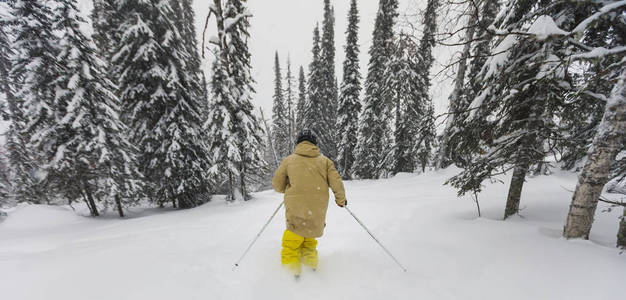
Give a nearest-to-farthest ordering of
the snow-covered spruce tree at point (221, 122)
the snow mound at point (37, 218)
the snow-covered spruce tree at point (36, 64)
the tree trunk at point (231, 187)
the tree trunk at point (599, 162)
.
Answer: the tree trunk at point (599, 162) → the snow-covered spruce tree at point (36, 64) → the snow mound at point (37, 218) → the snow-covered spruce tree at point (221, 122) → the tree trunk at point (231, 187)

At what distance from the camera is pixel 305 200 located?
3070 mm

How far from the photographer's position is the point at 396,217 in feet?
17.8

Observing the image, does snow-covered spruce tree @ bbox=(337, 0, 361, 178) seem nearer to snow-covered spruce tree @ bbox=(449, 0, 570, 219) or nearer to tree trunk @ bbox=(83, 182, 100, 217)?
snow-covered spruce tree @ bbox=(449, 0, 570, 219)

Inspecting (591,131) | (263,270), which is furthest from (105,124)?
(591,131)

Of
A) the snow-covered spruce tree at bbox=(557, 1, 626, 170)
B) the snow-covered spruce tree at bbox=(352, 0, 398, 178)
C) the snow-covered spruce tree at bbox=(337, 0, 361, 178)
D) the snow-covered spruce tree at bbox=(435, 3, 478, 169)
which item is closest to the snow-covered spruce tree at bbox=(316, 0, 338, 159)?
the snow-covered spruce tree at bbox=(337, 0, 361, 178)

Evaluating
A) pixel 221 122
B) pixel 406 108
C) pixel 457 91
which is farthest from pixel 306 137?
pixel 406 108

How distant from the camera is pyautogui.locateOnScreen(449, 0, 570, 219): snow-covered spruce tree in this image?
3250 mm

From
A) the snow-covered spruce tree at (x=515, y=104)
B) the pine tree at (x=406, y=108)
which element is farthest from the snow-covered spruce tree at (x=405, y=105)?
the snow-covered spruce tree at (x=515, y=104)

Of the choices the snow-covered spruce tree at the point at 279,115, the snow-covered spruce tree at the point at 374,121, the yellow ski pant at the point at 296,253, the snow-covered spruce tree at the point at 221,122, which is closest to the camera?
the yellow ski pant at the point at 296,253

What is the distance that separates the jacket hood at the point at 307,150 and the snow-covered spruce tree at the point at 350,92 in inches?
716

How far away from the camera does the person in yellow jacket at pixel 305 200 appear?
306 cm

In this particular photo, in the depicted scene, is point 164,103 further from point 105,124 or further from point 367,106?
point 367,106

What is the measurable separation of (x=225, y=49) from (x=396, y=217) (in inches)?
368

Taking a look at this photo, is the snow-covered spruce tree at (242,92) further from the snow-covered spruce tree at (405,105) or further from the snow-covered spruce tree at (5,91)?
the snow-covered spruce tree at (5,91)
